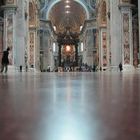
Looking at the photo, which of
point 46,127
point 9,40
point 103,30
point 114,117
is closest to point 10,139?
point 46,127

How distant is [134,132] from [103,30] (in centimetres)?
3371

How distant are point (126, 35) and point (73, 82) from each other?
1748 centimetres

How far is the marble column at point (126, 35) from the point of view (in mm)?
21203

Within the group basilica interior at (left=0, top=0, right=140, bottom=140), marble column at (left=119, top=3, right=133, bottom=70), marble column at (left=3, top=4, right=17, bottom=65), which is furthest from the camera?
marble column at (left=119, top=3, right=133, bottom=70)

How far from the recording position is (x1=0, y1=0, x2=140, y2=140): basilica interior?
1.93 feet

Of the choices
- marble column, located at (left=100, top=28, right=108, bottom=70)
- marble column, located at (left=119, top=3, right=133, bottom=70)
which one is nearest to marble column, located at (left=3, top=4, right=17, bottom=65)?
marble column, located at (left=119, top=3, right=133, bottom=70)

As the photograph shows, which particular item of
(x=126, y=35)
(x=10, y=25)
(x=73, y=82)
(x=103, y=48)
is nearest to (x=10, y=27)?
(x=10, y=25)

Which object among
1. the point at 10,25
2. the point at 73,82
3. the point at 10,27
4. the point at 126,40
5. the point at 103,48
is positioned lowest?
the point at 73,82

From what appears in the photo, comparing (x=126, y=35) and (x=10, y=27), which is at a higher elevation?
(x=10, y=27)

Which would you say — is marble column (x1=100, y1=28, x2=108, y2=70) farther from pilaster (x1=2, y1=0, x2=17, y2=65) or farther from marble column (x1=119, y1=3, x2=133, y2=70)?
pilaster (x1=2, y1=0, x2=17, y2=65)

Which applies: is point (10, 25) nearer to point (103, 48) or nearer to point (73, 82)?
point (103, 48)

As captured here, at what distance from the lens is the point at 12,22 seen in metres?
20.9

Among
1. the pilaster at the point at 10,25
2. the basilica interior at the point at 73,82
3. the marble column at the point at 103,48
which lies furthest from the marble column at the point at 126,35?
the marble column at the point at 103,48

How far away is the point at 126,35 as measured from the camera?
69.8 ft
